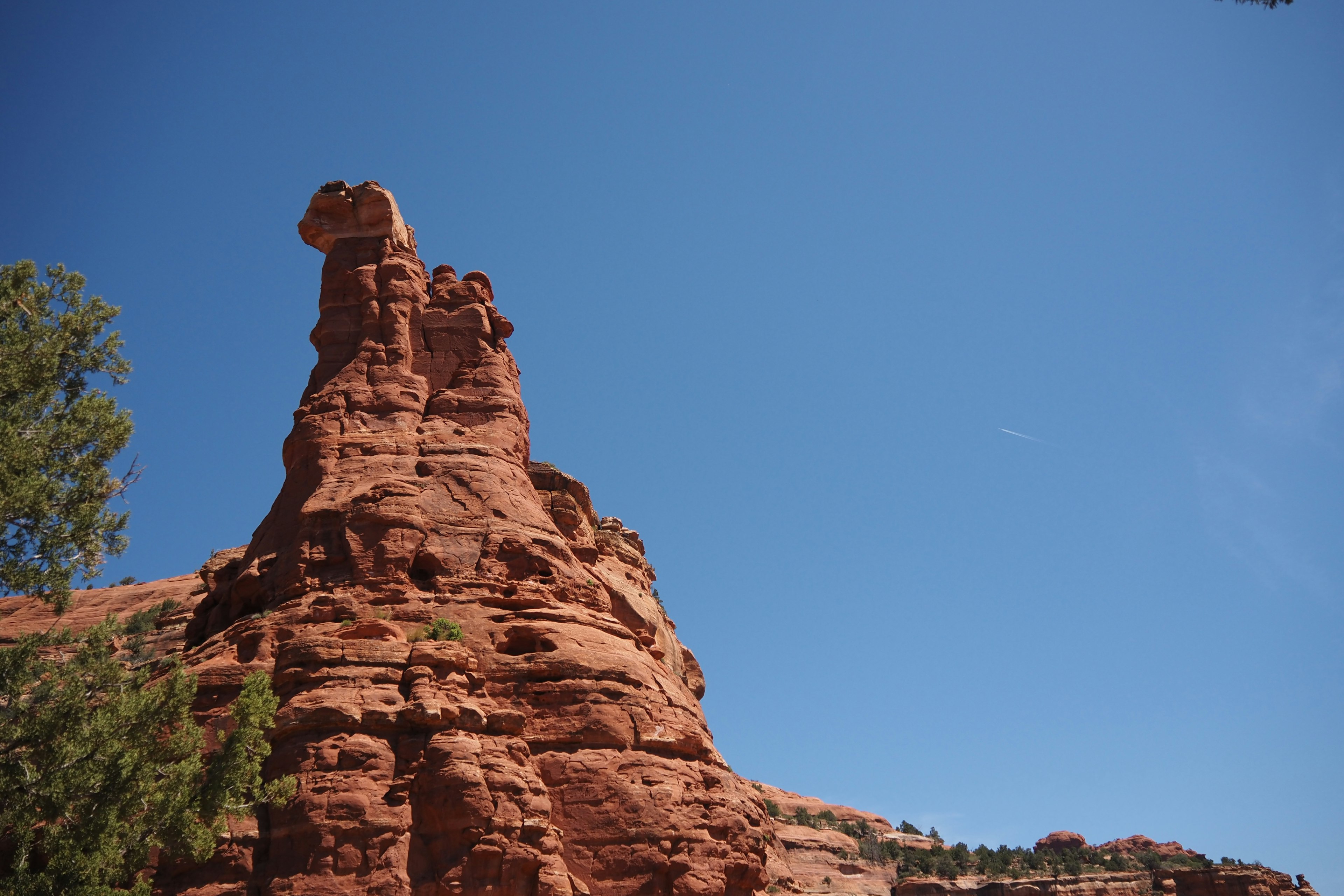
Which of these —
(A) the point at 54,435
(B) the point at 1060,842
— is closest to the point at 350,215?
(A) the point at 54,435

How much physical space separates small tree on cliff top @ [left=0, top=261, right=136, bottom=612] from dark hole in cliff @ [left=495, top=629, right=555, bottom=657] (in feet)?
33.7

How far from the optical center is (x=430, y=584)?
100 feet

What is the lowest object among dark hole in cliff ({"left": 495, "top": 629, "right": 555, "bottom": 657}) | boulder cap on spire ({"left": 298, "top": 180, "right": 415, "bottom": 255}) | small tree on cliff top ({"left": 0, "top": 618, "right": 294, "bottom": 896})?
small tree on cliff top ({"left": 0, "top": 618, "right": 294, "bottom": 896})

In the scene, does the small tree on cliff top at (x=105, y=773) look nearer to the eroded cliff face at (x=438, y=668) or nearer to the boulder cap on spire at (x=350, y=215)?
the eroded cliff face at (x=438, y=668)

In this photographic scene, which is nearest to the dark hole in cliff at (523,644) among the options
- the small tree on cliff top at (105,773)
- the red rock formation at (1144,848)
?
the small tree on cliff top at (105,773)

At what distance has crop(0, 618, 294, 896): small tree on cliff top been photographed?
21.9m

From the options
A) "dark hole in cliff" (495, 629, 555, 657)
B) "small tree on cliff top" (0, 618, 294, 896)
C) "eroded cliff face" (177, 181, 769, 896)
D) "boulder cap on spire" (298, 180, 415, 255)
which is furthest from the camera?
"boulder cap on spire" (298, 180, 415, 255)

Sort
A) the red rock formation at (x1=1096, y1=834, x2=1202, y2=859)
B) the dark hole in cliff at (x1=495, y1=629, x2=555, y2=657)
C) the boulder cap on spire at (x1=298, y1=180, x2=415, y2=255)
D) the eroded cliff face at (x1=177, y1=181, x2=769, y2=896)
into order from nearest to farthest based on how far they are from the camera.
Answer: the eroded cliff face at (x1=177, y1=181, x2=769, y2=896) < the dark hole in cliff at (x1=495, y1=629, x2=555, y2=657) < the boulder cap on spire at (x1=298, y1=180, x2=415, y2=255) < the red rock formation at (x1=1096, y1=834, x2=1202, y2=859)

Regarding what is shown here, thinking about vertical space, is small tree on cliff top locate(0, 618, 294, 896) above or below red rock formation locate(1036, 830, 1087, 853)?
below

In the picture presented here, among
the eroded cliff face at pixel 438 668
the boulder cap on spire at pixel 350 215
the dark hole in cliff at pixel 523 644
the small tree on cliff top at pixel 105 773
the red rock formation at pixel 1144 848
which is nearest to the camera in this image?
the small tree on cliff top at pixel 105 773

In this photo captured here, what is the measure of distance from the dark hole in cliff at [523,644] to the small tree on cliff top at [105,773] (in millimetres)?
6482

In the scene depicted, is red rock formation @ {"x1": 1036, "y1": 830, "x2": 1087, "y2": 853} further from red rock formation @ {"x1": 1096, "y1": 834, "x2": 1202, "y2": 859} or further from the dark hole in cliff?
the dark hole in cliff

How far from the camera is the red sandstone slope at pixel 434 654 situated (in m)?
24.1

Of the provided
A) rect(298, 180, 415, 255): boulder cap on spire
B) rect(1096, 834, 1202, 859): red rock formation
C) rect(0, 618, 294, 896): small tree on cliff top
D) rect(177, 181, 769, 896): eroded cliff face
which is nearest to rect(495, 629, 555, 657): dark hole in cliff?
rect(177, 181, 769, 896): eroded cliff face
